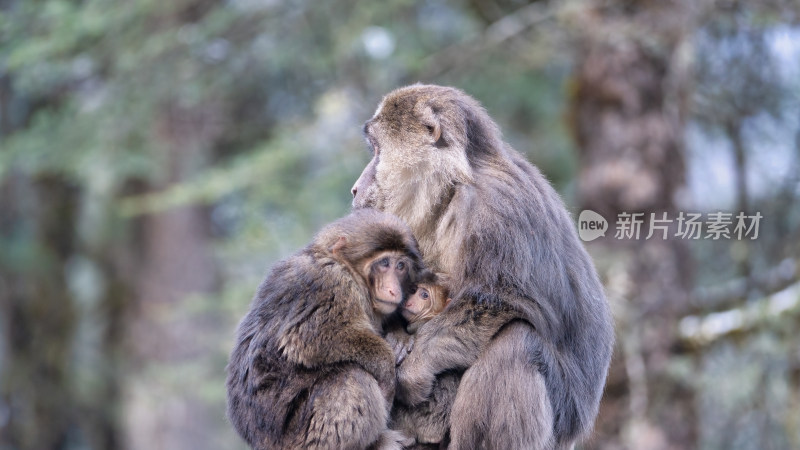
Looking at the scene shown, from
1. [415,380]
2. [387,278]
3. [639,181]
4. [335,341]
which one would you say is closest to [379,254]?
[387,278]

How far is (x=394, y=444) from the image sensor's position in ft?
13.5

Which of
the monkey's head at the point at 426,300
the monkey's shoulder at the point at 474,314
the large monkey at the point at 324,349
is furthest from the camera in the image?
the monkey's head at the point at 426,300

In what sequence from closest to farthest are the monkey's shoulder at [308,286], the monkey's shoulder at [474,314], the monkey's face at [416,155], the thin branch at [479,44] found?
1. the monkey's shoulder at [308,286]
2. the monkey's shoulder at [474,314]
3. the monkey's face at [416,155]
4. the thin branch at [479,44]

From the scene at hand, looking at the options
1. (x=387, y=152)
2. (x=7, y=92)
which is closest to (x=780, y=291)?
(x=387, y=152)

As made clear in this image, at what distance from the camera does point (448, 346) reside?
4258 millimetres

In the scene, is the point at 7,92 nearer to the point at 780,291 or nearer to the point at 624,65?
the point at 624,65

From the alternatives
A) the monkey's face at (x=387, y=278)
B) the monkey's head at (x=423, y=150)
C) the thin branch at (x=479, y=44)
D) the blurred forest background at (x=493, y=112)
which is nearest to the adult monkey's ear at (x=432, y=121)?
the monkey's head at (x=423, y=150)

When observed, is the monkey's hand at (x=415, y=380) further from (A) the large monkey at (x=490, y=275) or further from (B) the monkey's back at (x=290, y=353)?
(B) the monkey's back at (x=290, y=353)

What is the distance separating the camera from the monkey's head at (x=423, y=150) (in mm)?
A: 4680

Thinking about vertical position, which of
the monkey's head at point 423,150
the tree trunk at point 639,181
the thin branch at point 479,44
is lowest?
the tree trunk at point 639,181

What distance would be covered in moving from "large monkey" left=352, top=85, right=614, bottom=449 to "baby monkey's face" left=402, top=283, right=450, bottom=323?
9cm

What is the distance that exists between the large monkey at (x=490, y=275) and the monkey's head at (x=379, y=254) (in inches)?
8.3

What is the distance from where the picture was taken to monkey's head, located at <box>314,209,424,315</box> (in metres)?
4.33

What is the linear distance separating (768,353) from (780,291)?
1.99ft
